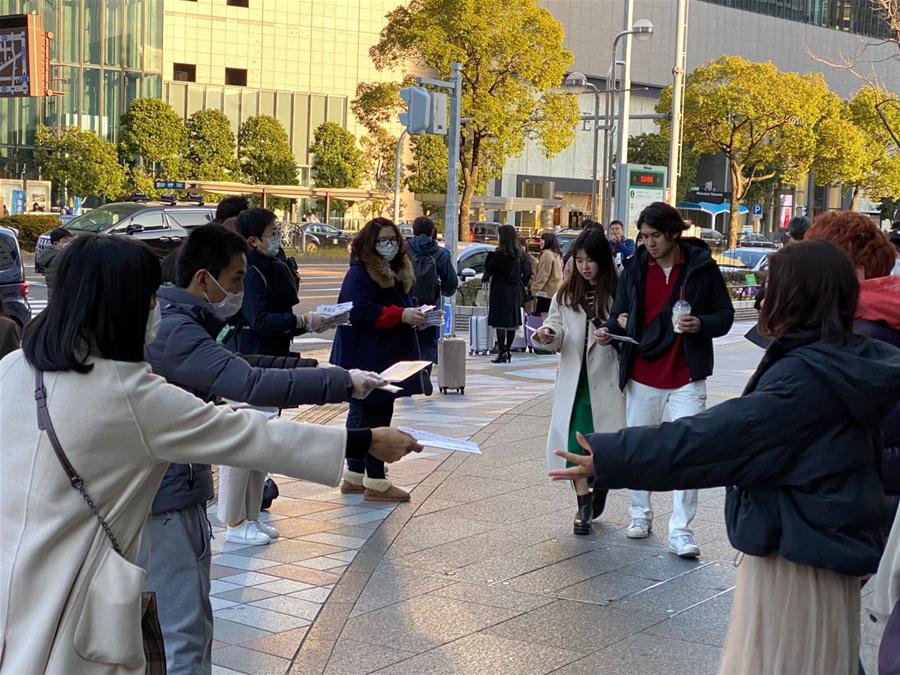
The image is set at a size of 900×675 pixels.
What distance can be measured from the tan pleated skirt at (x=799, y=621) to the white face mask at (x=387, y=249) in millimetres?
4917

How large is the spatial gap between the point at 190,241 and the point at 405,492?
4103 mm

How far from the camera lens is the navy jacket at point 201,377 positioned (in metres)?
3.74

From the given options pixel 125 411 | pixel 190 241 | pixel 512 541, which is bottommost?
pixel 512 541

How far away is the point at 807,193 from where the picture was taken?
97938 millimetres

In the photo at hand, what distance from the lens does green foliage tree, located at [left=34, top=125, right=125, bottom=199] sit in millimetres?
48188

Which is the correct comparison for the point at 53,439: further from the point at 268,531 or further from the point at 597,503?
the point at 597,503

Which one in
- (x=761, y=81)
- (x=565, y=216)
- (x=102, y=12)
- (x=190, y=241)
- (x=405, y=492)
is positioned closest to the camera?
(x=190, y=241)

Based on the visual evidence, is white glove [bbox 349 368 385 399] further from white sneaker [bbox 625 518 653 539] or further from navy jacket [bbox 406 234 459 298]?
navy jacket [bbox 406 234 459 298]

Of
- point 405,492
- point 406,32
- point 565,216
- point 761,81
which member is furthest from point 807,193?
point 405,492

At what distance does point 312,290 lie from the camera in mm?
28297

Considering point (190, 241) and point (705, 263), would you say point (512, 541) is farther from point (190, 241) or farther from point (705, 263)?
point (190, 241)

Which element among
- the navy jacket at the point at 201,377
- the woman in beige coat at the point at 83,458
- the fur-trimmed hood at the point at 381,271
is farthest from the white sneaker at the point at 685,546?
the woman in beige coat at the point at 83,458

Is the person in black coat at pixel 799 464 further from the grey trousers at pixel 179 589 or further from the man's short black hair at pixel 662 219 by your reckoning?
the man's short black hair at pixel 662 219

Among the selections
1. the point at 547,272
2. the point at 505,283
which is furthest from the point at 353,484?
the point at 547,272
